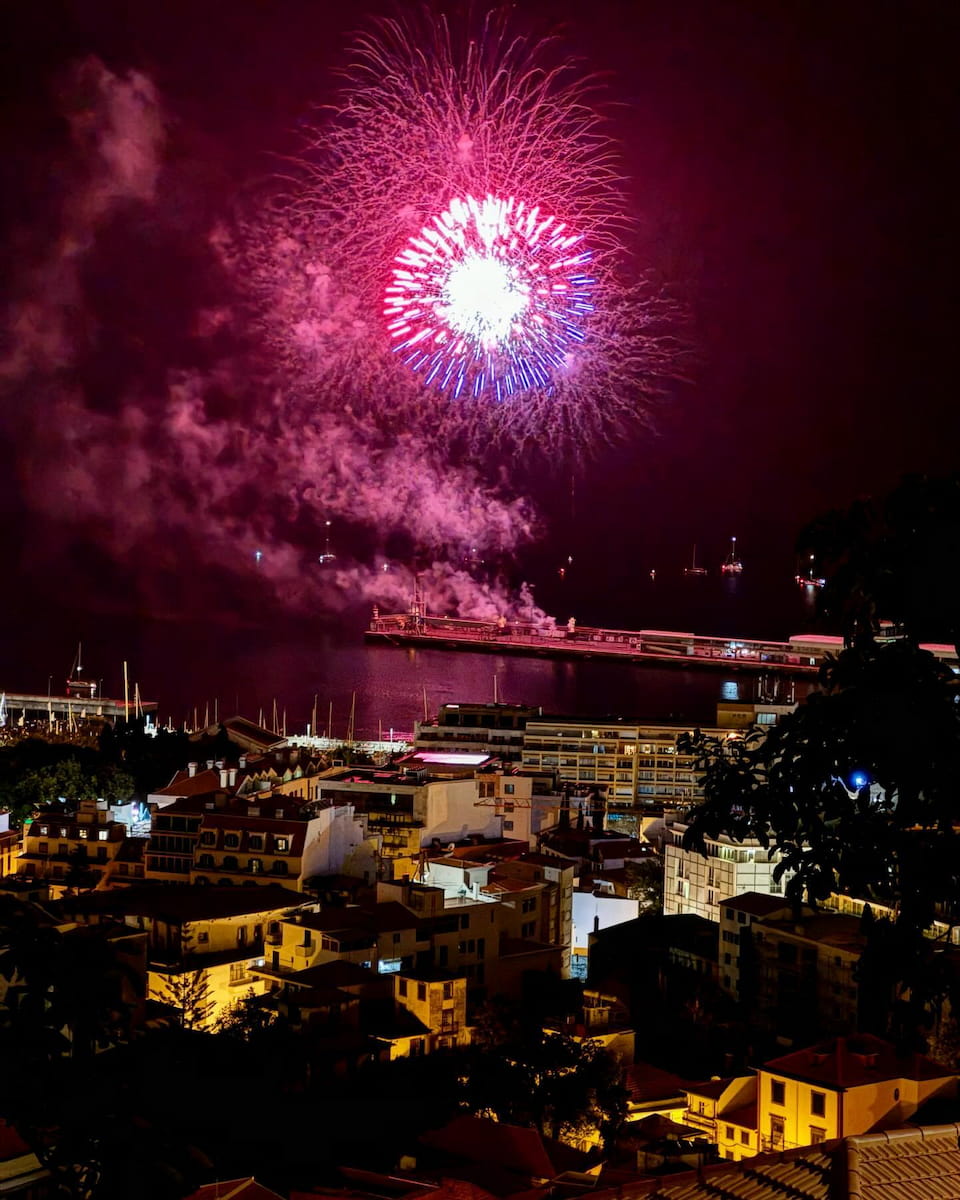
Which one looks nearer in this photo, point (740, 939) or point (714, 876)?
point (740, 939)

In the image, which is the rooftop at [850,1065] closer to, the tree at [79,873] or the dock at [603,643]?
the tree at [79,873]

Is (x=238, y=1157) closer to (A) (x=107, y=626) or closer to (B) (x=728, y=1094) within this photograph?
(B) (x=728, y=1094)

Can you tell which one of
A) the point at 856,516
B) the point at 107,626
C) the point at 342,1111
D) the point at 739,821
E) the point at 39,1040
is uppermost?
the point at 107,626

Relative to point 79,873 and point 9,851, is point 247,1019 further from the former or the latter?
point 9,851

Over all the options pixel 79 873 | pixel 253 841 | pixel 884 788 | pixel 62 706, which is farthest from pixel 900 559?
pixel 62 706

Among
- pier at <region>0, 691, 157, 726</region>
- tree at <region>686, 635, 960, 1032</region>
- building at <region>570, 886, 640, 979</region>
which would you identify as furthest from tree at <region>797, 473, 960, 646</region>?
pier at <region>0, 691, 157, 726</region>

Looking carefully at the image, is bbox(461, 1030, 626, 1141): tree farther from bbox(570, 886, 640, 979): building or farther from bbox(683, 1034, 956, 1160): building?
bbox(570, 886, 640, 979): building

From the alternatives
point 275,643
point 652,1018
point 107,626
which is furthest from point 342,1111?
point 107,626
